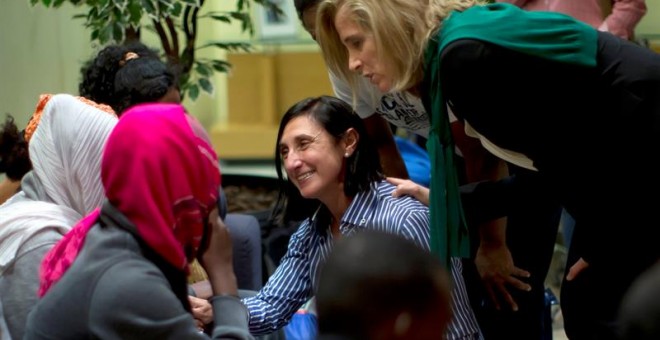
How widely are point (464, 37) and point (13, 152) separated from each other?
4.61 feet

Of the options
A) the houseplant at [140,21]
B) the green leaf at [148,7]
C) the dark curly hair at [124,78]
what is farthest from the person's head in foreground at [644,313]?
the green leaf at [148,7]

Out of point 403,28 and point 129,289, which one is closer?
point 129,289

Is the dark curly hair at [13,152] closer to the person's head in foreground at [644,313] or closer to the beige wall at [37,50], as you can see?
the beige wall at [37,50]

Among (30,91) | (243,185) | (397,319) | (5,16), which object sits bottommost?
(243,185)

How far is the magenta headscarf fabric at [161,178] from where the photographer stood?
6.50 ft

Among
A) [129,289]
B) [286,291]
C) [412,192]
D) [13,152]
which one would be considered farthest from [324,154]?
[129,289]

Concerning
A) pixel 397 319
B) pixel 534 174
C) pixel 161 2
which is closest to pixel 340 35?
pixel 534 174

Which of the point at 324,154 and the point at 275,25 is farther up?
the point at 324,154

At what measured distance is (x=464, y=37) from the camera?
231 centimetres

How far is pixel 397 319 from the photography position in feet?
5.66

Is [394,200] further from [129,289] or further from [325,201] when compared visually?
[129,289]

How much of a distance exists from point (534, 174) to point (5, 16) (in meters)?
2.28

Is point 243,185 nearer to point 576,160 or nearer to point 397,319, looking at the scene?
point 576,160

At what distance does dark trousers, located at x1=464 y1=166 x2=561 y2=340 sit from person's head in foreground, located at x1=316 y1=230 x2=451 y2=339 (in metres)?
1.25
